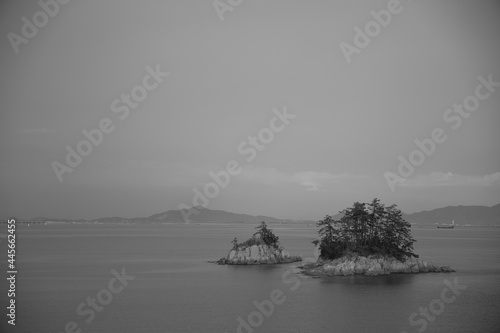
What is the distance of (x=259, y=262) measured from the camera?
344ft

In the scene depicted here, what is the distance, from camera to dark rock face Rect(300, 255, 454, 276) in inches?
3351

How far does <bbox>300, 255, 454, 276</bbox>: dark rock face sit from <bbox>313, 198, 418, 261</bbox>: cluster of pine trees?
1.21 m

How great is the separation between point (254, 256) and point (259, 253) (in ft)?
4.22

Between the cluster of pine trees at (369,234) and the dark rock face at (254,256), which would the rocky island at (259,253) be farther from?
the cluster of pine trees at (369,234)

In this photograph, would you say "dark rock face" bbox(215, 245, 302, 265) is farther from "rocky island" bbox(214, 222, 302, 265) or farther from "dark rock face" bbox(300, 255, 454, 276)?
"dark rock face" bbox(300, 255, 454, 276)

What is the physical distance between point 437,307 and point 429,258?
61.1 m

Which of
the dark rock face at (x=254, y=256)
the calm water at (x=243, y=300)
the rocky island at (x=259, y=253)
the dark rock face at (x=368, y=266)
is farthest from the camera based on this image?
the rocky island at (x=259, y=253)

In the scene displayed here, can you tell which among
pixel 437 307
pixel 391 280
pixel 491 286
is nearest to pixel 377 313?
pixel 437 307

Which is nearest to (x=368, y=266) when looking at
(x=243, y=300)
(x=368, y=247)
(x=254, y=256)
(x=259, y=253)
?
(x=368, y=247)

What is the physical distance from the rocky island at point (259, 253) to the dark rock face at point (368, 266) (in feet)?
55.9

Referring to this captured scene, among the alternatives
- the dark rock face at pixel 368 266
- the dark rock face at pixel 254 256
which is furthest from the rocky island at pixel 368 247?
the dark rock face at pixel 254 256

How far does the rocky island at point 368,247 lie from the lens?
3381 inches

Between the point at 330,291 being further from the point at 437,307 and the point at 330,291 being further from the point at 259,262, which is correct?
the point at 259,262

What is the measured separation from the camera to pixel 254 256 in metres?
105
